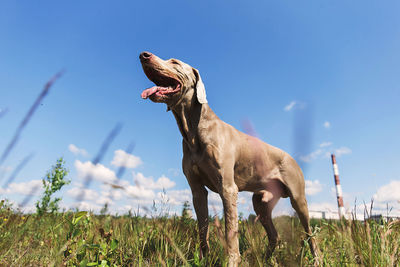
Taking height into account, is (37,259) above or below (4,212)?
below

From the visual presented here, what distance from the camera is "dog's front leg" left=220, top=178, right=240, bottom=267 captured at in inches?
110

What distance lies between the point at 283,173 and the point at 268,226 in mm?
886

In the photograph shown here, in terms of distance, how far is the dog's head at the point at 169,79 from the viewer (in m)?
3.17

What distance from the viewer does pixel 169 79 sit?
3324mm

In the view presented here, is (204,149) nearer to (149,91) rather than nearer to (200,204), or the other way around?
(200,204)

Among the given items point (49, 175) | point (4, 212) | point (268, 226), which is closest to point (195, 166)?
point (268, 226)

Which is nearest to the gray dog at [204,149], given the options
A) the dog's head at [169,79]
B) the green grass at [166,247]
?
the dog's head at [169,79]

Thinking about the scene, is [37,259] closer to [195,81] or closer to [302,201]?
[195,81]

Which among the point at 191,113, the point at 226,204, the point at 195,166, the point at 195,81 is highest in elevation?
the point at 195,81

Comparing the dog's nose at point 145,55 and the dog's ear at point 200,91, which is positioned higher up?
the dog's nose at point 145,55

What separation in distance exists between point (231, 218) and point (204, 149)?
0.85 metres

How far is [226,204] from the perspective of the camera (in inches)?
121

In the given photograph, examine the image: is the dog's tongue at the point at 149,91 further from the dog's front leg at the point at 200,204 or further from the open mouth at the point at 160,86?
the dog's front leg at the point at 200,204

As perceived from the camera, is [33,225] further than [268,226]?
Yes
